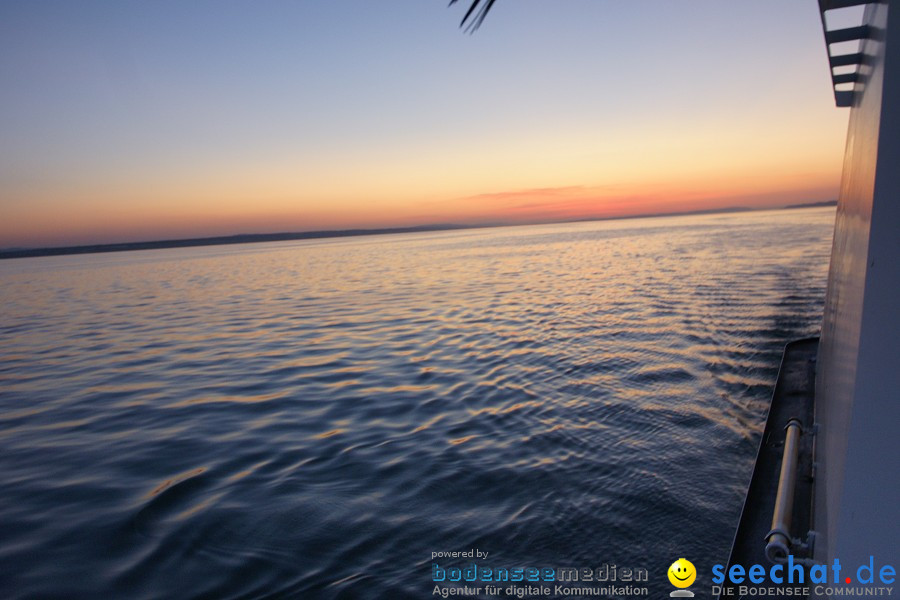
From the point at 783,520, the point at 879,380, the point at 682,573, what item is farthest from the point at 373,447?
the point at 879,380

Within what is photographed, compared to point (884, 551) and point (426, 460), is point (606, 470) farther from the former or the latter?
point (884, 551)

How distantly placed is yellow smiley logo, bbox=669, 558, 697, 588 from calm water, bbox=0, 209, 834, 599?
0.08 metres

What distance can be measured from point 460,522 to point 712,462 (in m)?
3.36

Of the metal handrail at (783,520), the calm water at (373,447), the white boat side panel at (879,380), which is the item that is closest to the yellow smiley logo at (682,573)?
the calm water at (373,447)

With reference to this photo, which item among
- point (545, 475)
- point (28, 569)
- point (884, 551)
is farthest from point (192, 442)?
point (884, 551)

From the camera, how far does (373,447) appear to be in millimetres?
7281

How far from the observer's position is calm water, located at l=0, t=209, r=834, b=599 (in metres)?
→ 4.80

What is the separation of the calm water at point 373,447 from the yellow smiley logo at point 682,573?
78 millimetres

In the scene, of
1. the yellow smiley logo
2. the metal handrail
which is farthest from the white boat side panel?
the yellow smiley logo

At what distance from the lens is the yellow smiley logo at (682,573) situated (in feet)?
14.1

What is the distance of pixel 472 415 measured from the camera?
27.7 feet

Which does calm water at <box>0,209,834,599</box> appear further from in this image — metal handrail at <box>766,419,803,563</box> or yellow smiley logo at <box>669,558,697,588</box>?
metal handrail at <box>766,419,803,563</box>

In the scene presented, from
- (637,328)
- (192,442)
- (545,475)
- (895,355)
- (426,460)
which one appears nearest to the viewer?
(895,355)

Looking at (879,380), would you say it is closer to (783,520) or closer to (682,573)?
(783,520)
